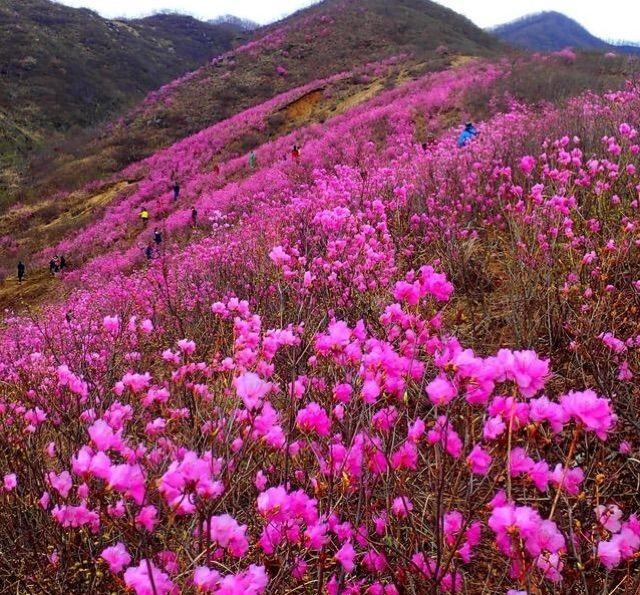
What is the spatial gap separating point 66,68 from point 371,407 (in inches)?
1979

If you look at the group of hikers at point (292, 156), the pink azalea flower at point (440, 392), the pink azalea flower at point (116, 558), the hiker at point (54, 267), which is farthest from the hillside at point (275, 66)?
the pink azalea flower at point (116, 558)

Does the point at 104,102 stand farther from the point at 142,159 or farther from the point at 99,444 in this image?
the point at 99,444

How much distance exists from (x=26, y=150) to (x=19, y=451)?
121ft

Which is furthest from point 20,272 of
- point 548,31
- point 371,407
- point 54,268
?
point 548,31

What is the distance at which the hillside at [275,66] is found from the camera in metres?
25.6

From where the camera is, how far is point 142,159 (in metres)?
24.2

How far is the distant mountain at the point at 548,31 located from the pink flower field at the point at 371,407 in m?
115

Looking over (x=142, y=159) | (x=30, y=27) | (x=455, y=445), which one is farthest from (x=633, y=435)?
(x=30, y=27)

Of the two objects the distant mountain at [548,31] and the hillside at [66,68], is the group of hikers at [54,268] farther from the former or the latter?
the distant mountain at [548,31]

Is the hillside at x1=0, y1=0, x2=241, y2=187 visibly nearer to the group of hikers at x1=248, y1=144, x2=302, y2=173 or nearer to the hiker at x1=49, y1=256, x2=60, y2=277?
the hiker at x1=49, y1=256, x2=60, y2=277

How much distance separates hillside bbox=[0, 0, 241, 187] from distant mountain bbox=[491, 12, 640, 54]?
260ft

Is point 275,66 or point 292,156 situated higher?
point 275,66

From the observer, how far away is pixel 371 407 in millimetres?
1737

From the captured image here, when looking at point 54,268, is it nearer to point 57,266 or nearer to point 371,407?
point 57,266
